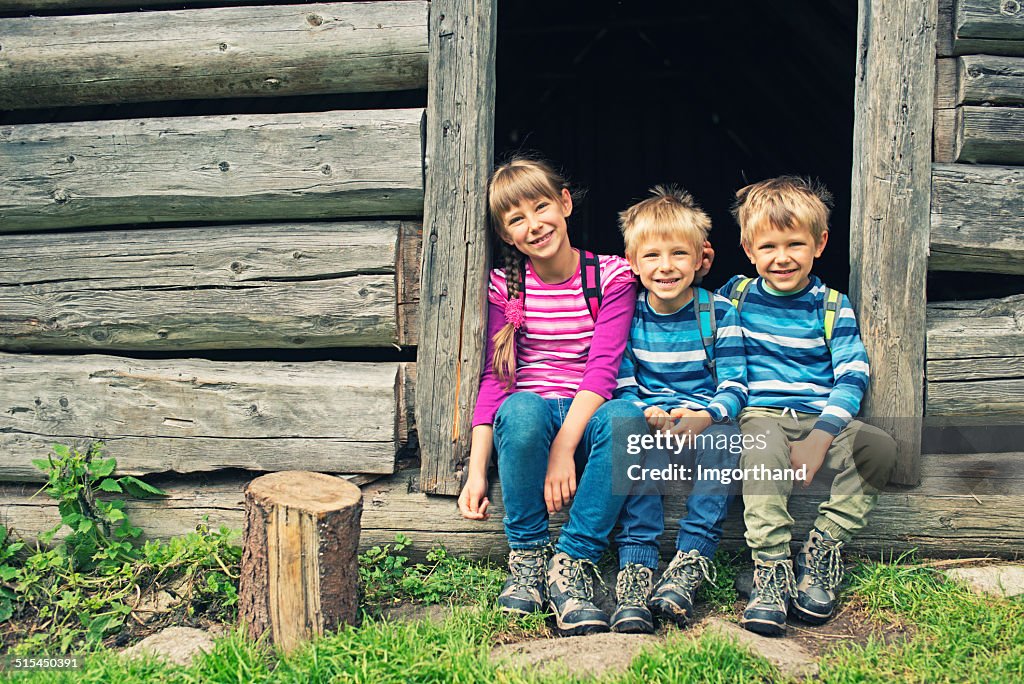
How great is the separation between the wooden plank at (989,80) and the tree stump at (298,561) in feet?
8.25

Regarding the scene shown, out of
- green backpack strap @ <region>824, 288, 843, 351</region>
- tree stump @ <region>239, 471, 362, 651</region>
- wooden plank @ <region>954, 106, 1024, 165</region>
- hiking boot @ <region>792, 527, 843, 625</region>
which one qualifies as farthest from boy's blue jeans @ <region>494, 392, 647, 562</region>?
wooden plank @ <region>954, 106, 1024, 165</region>

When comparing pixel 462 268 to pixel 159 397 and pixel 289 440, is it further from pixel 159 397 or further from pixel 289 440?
pixel 159 397

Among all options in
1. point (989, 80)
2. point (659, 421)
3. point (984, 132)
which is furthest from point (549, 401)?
point (989, 80)

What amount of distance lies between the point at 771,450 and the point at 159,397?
2171 mm

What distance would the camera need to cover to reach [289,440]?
315 cm

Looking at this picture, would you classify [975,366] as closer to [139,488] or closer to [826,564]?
[826,564]

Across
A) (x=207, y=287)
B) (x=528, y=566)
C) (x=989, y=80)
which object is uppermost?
(x=989, y=80)

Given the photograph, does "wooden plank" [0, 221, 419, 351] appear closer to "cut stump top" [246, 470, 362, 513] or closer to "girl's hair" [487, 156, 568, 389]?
"girl's hair" [487, 156, 568, 389]

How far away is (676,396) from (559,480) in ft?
1.72

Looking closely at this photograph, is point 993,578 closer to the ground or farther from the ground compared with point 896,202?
closer to the ground

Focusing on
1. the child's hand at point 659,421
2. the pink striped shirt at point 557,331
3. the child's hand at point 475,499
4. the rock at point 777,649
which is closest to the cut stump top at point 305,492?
the child's hand at point 475,499

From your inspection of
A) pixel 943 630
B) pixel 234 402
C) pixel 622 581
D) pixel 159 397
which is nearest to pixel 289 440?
pixel 234 402

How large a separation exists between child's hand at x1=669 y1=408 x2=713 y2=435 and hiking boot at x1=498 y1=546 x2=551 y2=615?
23.5 inches

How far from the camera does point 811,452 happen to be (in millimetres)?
2779
